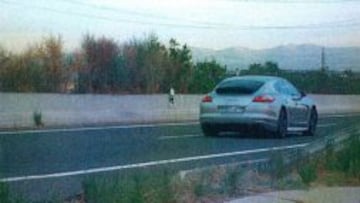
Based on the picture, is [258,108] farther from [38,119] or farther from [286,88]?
[38,119]

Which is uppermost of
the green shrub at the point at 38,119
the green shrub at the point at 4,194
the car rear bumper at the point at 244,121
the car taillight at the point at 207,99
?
the car taillight at the point at 207,99

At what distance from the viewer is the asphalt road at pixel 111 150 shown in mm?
7828

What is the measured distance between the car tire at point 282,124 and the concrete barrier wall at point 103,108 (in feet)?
1.36

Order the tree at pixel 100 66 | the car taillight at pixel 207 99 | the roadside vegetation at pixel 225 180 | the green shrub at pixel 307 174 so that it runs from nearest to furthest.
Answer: the tree at pixel 100 66
the roadside vegetation at pixel 225 180
the car taillight at pixel 207 99
the green shrub at pixel 307 174

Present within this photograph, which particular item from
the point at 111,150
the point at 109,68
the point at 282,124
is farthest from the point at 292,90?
the point at 109,68

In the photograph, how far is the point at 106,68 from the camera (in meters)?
7.15

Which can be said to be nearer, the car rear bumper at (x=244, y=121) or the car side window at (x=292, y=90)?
the car side window at (x=292, y=90)

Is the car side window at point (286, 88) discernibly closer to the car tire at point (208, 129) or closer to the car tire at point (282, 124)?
the car tire at point (282, 124)

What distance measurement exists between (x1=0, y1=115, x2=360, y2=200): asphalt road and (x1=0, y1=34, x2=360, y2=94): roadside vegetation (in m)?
0.82

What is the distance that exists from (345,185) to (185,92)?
3.39 meters

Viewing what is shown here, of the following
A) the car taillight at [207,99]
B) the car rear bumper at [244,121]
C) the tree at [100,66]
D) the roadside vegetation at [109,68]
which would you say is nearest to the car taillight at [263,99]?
the car rear bumper at [244,121]

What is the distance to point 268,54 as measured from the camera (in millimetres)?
9000

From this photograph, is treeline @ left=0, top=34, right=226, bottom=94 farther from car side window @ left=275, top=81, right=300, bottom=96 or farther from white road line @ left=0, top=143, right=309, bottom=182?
car side window @ left=275, top=81, right=300, bottom=96

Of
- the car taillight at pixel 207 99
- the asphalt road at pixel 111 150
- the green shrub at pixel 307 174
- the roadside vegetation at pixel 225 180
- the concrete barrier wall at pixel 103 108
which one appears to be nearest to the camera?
the concrete barrier wall at pixel 103 108
